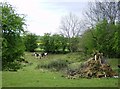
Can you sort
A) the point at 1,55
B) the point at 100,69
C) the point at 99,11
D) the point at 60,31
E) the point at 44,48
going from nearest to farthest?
the point at 1,55 → the point at 100,69 → the point at 99,11 → the point at 44,48 → the point at 60,31

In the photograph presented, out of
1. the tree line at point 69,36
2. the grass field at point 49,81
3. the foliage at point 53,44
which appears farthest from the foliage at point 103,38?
the foliage at point 53,44

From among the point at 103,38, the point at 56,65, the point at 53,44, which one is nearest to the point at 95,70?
the point at 56,65

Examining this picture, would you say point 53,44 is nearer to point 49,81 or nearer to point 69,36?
point 69,36

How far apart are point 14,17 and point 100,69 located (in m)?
8.87

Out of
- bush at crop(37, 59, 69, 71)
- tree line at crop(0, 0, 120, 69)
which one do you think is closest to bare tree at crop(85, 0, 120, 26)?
tree line at crop(0, 0, 120, 69)

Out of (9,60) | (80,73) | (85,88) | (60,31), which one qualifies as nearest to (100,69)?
(80,73)

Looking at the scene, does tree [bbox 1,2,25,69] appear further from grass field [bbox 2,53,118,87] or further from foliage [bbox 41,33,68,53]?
foliage [bbox 41,33,68,53]

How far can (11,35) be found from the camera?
1359 centimetres

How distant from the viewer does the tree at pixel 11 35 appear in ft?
43.0

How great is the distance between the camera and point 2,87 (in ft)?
45.6

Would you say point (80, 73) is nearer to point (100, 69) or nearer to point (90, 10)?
point (100, 69)

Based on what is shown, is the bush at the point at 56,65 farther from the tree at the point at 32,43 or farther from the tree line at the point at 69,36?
the tree at the point at 32,43

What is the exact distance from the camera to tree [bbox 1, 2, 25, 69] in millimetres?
13094

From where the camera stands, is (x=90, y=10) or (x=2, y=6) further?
(x=90, y=10)
